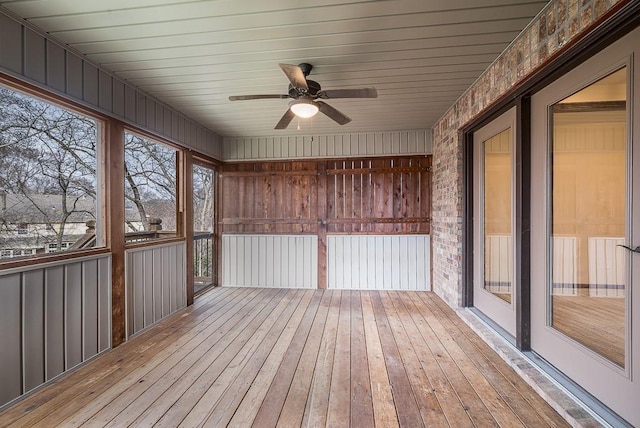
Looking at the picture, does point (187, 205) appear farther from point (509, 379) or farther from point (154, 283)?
point (509, 379)

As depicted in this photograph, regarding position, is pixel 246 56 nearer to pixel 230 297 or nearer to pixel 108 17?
pixel 108 17

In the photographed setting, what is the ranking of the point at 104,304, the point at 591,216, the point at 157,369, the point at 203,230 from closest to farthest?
1. the point at 591,216
2. the point at 157,369
3. the point at 104,304
4. the point at 203,230

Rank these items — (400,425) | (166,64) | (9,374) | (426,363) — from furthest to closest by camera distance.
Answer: (166,64), (426,363), (9,374), (400,425)

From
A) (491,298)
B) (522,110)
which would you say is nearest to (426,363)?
(491,298)

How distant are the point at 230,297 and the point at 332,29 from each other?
12.7 ft

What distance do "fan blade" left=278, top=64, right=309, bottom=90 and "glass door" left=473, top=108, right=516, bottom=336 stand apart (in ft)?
6.33

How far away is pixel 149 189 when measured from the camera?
3.42 metres

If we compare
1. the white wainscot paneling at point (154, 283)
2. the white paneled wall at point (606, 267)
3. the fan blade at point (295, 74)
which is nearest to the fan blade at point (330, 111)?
the fan blade at point (295, 74)

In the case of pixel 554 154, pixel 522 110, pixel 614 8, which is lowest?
pixel 554 154

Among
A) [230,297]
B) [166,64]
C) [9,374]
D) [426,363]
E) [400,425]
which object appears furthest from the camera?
[230,297]

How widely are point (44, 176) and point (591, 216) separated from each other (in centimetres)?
397

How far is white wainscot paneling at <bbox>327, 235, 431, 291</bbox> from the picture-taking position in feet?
15.9

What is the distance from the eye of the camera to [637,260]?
1.52m

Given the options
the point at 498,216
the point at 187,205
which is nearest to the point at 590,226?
the point at 498,216
